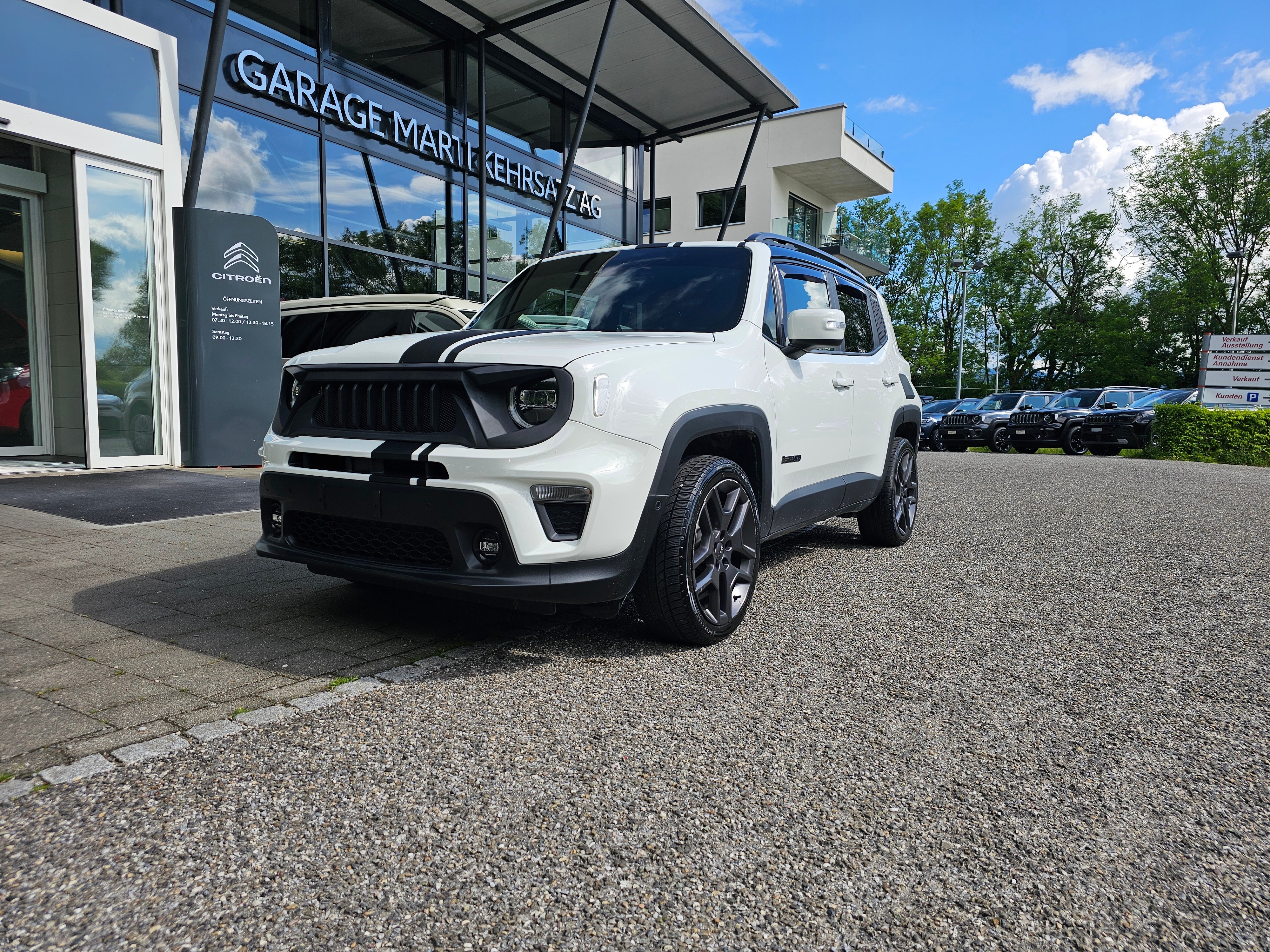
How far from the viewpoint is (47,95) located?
872 centimetres

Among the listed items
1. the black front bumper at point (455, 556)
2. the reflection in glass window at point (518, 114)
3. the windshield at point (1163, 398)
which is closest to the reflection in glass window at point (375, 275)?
the reflection in glass window at point (518, 114)

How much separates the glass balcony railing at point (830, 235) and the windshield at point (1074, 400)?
33.9 feet

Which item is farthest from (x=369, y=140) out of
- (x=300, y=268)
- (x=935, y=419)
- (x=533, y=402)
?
(x=935, y=419)

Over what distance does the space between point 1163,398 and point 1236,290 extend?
2846 cm

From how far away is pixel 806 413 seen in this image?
177 inches

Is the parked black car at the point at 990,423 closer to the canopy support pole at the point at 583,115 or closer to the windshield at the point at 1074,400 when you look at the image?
the windshield at the point at 1074,400

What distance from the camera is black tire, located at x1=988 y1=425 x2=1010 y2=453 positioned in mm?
23172

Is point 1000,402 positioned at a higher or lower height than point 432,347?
lower

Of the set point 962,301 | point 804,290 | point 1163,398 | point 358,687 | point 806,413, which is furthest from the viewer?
point 962,301

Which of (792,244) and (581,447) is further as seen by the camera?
(792,244)

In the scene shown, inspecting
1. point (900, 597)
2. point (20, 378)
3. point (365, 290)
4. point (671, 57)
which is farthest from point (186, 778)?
point (671, 57)

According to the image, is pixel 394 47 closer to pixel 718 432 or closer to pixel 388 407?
pixel 388 407

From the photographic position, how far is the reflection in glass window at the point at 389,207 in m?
13.4

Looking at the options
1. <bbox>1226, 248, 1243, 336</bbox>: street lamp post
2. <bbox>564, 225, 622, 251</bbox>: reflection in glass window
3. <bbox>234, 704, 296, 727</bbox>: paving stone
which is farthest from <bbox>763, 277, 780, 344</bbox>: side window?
<bbox>1226, 248, 1243, 336</bbox>: street lamp post
